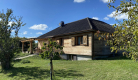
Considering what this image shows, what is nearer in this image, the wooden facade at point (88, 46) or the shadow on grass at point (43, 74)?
the shadow on grass at point (43, 74)

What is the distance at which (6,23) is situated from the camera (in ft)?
26.4

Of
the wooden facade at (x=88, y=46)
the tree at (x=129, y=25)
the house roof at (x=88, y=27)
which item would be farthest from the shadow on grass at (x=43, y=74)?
the house roof at (x=88, y=27)

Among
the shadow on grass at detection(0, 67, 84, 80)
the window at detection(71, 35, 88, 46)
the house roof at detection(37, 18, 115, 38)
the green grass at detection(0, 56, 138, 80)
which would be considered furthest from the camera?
the window at detection(71, 35, 88, 46)

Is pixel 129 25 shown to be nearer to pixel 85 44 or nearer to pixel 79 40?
pixel 85 44

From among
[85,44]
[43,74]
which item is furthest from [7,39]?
[85,44]

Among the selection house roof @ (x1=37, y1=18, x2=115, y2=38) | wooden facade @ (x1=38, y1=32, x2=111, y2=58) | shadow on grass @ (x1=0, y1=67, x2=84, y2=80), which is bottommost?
shadow on grass @ (x1=0, y1=67, x2=84, y2=80)

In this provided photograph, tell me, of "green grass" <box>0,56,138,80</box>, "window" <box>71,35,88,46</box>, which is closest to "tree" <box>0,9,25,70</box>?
"green grass" <box>0,56,138,80</box>

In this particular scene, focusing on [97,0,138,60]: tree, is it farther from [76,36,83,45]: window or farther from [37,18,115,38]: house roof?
[76,36,83,45]: window

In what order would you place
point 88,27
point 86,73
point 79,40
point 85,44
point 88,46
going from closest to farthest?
point 86,73 → point 88,46 → point 85,44 → point 88,27 → point 79,40

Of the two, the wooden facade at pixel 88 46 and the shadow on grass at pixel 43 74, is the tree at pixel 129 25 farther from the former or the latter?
the wooden facade at pixel 88 46

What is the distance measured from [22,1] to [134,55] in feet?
36.7

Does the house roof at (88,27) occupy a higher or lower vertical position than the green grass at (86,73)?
higher

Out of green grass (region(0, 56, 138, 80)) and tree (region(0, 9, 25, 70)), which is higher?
tree (region(0, 9, 25, 70))

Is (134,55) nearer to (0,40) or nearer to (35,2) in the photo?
(0,40)
